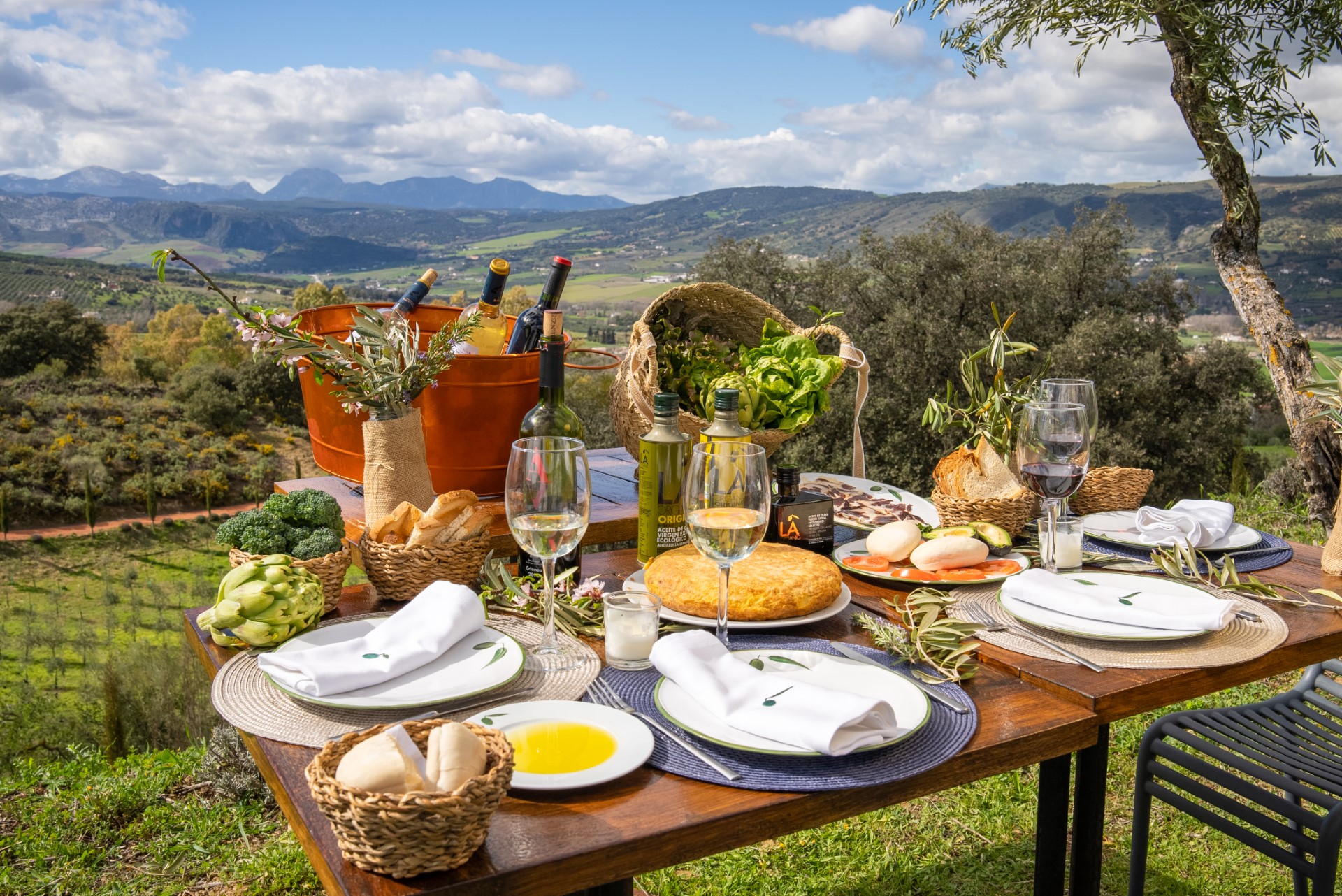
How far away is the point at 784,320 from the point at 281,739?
171cm

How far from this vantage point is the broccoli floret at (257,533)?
1.53 metres

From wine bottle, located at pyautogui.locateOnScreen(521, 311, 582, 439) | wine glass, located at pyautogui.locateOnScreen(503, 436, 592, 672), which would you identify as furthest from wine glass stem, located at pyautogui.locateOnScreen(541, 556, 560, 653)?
wine bottle, located at pyautogui.locateOnScreen(521, 311, 582, 439)

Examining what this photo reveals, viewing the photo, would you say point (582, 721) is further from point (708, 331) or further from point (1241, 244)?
point (1241, 244)

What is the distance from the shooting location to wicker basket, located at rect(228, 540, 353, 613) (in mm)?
1498

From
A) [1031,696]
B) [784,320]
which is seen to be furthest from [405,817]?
[784,320]

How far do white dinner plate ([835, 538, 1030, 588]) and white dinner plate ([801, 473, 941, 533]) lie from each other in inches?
8.2

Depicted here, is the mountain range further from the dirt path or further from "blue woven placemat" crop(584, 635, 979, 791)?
"blue woven placemat" crop(584, 635, 979, 791)

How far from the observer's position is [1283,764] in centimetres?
194

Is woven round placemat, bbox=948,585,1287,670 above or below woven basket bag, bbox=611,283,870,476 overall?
below

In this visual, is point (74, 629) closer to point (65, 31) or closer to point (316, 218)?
point (316, 218)

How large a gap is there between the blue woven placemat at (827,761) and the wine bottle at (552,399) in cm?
79

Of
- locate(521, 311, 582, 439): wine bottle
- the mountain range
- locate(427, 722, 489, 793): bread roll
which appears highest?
the mountain range

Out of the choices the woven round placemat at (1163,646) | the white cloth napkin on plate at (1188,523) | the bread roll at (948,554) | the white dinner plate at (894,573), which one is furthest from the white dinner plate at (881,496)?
the woven round placemat at (1163,646)

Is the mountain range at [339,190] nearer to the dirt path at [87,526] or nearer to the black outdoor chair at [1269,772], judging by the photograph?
the dirt path at [87,526]
